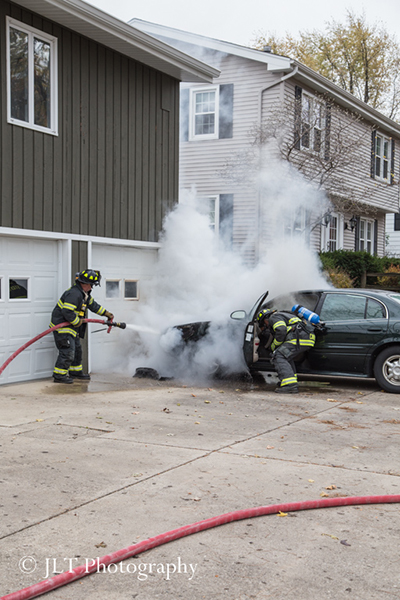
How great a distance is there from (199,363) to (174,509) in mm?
6130

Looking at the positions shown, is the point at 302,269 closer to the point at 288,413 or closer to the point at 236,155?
the point at 288,413

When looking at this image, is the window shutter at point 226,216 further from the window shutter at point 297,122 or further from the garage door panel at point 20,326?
the garage door panel at point 20,326

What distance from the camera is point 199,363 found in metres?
10.7

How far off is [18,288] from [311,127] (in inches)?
434

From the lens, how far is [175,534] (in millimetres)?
4059

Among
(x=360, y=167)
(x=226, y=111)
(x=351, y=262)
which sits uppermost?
(x=226, y=111)

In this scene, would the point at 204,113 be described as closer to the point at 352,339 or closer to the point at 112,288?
the point at 112,288

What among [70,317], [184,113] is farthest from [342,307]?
[184,113]

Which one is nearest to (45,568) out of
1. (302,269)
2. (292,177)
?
(302,269)

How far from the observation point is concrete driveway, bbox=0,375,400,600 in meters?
3.60

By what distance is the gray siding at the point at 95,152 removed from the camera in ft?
33.1

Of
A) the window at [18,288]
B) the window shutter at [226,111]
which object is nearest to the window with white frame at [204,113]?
the window shutter at [226,111]

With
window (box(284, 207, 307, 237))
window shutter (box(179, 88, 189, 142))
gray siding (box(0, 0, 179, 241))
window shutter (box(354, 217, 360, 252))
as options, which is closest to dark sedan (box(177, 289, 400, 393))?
A: gray siding (box(0, 0, 179, 241))

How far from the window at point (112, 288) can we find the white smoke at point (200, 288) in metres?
0.62
